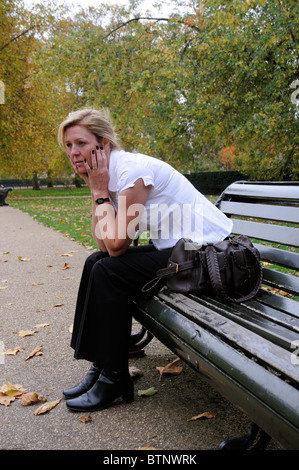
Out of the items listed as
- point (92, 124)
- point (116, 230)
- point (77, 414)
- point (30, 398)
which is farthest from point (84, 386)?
point (92, 124)

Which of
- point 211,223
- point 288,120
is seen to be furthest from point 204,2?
point 211,223

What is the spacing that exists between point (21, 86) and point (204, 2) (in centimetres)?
1098

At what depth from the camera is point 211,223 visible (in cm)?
259

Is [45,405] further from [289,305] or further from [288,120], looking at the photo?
[288,120]

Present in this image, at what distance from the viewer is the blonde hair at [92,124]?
8.30ft

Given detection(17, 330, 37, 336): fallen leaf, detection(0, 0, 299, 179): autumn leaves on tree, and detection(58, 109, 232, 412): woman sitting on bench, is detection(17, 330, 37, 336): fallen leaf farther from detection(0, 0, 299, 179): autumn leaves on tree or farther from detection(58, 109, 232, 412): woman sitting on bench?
detection(0, 0, 299, 179): autumn leaves on tree

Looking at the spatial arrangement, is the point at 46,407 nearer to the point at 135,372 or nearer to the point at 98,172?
the point at 135,372

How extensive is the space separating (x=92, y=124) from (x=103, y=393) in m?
1.50

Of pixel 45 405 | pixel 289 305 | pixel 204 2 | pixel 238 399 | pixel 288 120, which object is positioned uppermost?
pixel 204 2

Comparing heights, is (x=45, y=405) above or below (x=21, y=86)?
below

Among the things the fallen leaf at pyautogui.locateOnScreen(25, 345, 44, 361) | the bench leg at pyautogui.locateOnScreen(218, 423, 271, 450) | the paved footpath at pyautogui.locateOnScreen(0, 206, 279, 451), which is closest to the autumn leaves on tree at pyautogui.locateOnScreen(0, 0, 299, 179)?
the paved footpath at pyautogui.locateOnScreen(0, 206, 279, 451)

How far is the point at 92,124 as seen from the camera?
8.32 feet

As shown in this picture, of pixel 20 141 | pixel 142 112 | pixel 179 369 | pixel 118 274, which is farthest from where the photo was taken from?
pixel 20 141

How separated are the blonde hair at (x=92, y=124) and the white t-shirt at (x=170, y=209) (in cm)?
11
